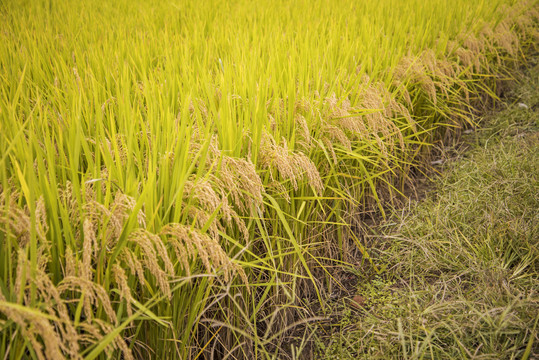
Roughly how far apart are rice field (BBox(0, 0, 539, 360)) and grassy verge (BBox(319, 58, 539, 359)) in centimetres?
23

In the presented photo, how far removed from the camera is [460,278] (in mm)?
1611

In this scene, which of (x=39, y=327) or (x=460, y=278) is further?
(x=460, y=278)

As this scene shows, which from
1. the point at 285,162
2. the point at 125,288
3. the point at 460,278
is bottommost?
the point at 460,278

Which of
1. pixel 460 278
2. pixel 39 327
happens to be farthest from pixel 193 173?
pixel 460 278

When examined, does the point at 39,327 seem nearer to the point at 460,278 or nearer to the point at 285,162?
the point at 285,162

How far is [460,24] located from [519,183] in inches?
72.5

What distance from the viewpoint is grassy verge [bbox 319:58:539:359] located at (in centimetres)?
129

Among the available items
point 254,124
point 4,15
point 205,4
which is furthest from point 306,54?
point 4,15

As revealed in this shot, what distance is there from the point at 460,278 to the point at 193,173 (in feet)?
4.02

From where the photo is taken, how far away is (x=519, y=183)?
7.05ft

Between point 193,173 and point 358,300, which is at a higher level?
point 193,173

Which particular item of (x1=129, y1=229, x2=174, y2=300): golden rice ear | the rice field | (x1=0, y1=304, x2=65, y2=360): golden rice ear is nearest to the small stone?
the rice field

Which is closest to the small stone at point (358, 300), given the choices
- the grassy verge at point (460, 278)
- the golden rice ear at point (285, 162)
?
the grassy verge at point (460, 278)

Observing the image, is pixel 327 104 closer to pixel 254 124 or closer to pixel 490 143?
pixel 254 124
